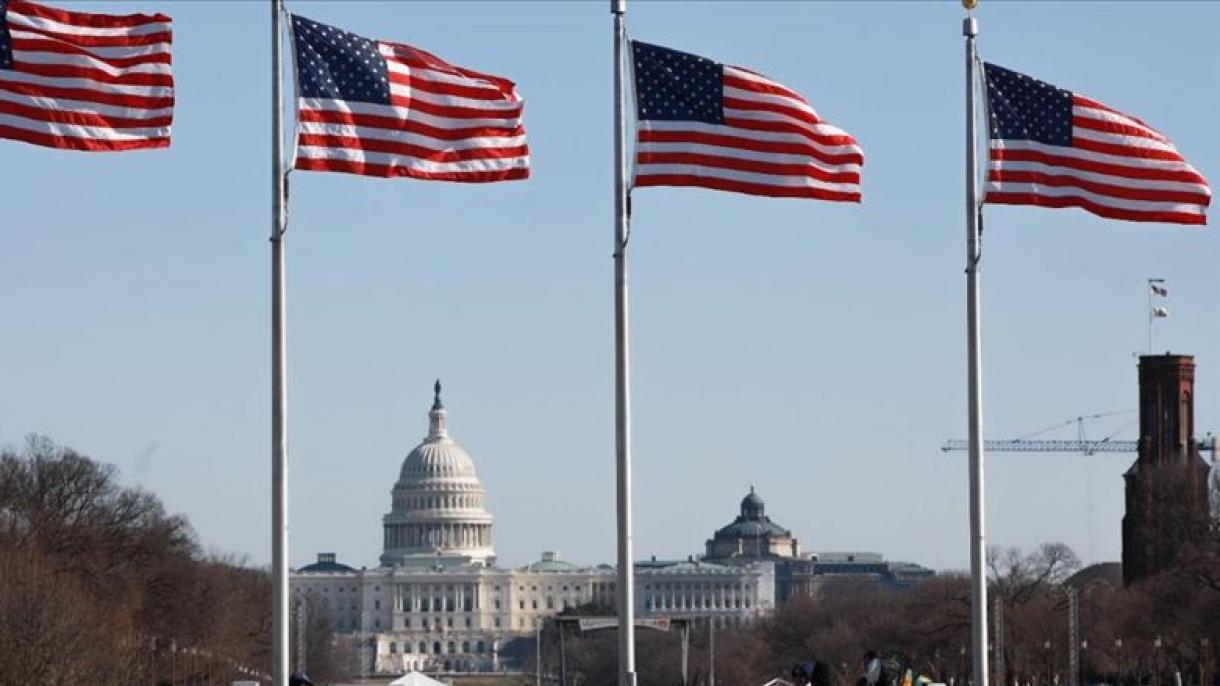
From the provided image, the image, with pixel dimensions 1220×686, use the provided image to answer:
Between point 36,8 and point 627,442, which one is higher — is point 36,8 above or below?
above

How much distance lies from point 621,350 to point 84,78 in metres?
8.13

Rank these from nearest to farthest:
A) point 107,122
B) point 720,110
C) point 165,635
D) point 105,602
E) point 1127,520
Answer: point 107,122 < point 720,110 < point 105,602 < point 165,635 < point 1127,520

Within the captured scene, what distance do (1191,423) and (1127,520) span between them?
33.2 ft

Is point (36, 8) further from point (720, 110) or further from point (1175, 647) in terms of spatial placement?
point (1175, 647)

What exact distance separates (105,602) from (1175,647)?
3874 cm

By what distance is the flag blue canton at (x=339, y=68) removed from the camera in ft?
143

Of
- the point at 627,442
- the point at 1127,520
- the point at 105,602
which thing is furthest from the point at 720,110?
the point at 1127,520

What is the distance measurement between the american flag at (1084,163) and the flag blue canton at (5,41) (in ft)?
44.3

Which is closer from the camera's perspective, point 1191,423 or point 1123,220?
point 1123,220

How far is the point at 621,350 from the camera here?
46000 mm

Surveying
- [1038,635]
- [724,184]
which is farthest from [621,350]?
[1038,635]

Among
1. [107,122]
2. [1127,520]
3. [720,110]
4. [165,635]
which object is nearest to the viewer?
[107,122]

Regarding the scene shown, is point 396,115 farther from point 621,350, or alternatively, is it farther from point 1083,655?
point 1083,655

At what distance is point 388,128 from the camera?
143 ft
